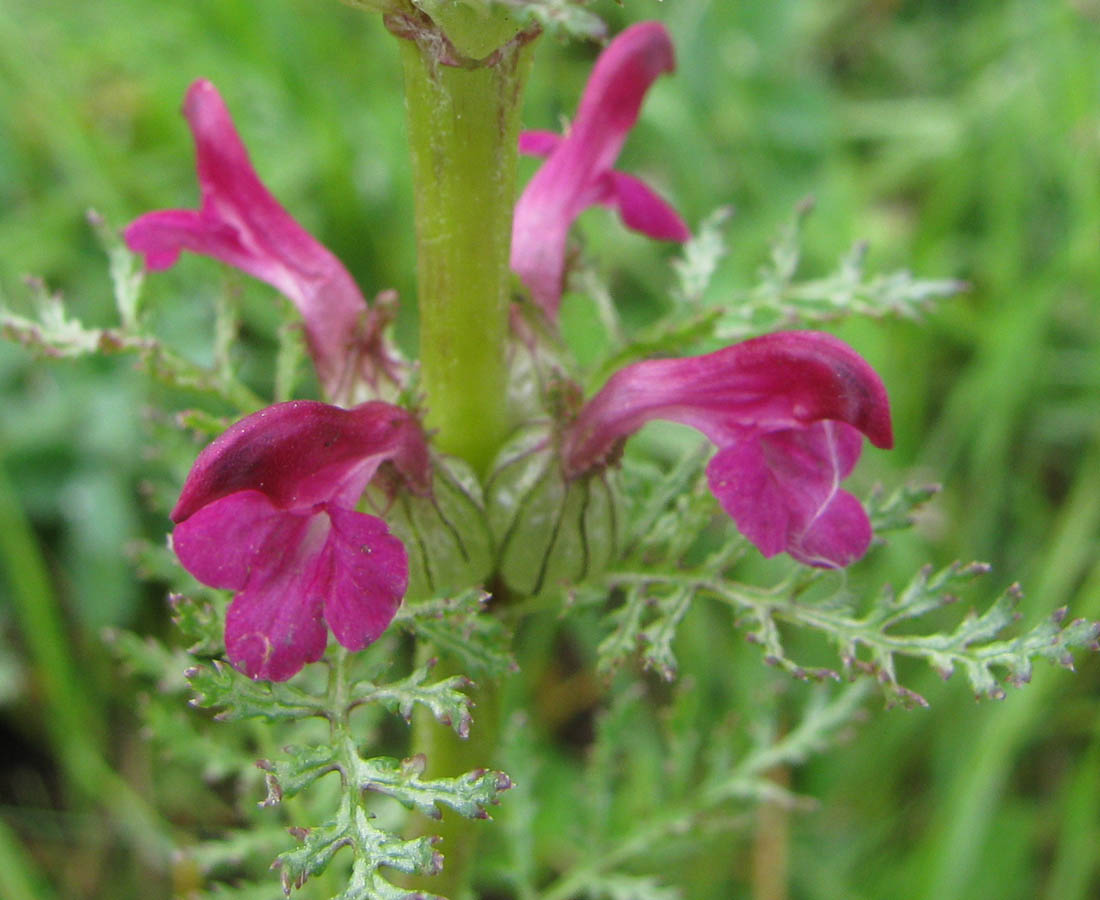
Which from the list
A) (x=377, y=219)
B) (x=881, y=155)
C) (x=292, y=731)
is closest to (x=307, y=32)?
(x=377, y=219)

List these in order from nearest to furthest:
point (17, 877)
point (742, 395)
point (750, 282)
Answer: point (742, 395), point (17, 877), point (750, 282)

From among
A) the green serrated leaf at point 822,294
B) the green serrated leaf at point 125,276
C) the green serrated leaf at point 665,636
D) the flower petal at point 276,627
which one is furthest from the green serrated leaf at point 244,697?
the green serrated leaf at point 822,294

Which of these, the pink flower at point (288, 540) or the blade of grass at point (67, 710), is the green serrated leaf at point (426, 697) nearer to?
the pink flower at point (288, 540)

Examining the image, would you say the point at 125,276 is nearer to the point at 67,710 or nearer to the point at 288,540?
the point at 288,540

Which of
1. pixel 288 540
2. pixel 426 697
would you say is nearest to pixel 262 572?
pixel 288 540

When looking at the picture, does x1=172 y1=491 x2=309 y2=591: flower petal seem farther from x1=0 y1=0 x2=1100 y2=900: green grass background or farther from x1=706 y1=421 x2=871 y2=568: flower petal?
x1=0 y1=0 x2=1100 y2=900: green grass background

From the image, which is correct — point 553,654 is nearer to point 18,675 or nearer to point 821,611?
point 18,675
